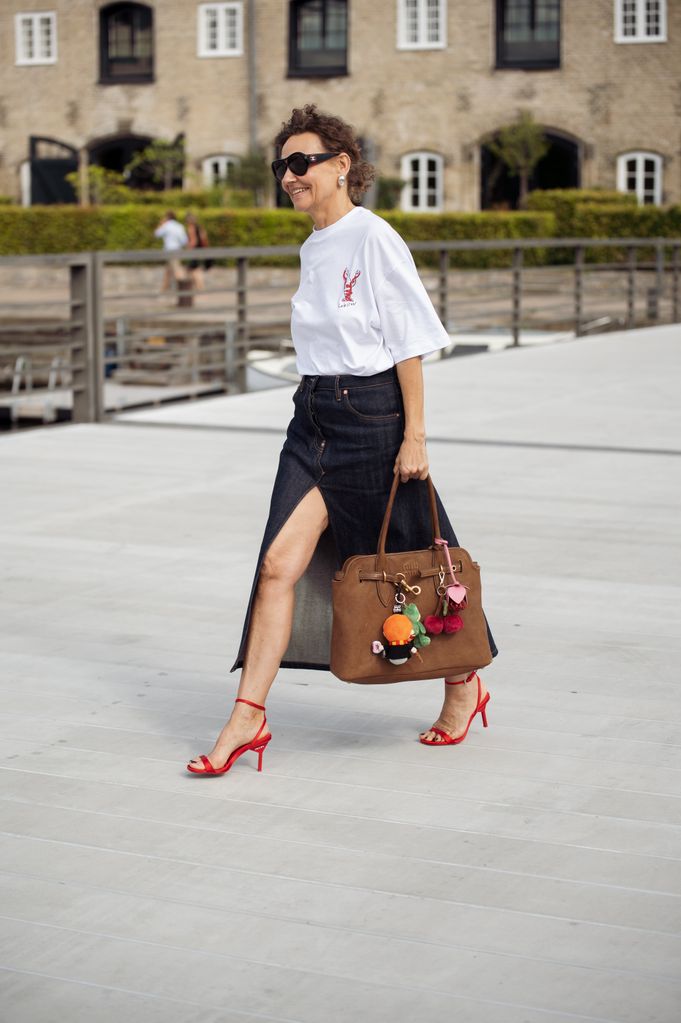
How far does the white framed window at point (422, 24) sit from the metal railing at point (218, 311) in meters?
7.97

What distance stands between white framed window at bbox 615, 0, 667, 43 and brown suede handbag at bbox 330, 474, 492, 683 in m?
33.2

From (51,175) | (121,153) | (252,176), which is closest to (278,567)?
(252,176)

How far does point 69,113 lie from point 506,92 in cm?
1100

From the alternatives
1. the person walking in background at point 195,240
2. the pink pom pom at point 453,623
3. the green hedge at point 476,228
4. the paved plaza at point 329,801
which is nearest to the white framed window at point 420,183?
the green hedge at point 476,228

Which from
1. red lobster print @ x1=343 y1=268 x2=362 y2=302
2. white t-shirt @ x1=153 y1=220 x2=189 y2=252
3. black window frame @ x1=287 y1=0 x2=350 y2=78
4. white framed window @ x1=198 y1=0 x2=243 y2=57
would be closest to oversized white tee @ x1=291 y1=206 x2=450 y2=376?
red lobster print @ x1=343 y1=268 x2=362 y2=302

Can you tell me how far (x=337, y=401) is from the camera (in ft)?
11.8

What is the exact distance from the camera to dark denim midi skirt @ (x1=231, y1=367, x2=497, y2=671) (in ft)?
11.9

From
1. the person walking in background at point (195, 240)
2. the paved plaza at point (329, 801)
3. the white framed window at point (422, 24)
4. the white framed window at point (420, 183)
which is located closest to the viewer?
the paved plaza at point (329, 801)

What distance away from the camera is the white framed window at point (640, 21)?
34.8m

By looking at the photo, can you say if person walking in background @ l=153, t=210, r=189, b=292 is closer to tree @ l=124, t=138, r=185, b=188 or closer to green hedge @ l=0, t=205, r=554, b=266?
green hedge @ l=0, t=205, r=554, b=266

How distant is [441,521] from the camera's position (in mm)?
3760

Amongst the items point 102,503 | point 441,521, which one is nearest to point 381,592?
point 441,521

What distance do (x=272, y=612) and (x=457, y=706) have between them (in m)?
0.52

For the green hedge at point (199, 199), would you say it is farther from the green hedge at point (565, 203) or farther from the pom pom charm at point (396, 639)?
the pom pom charm at point (396, 639)
